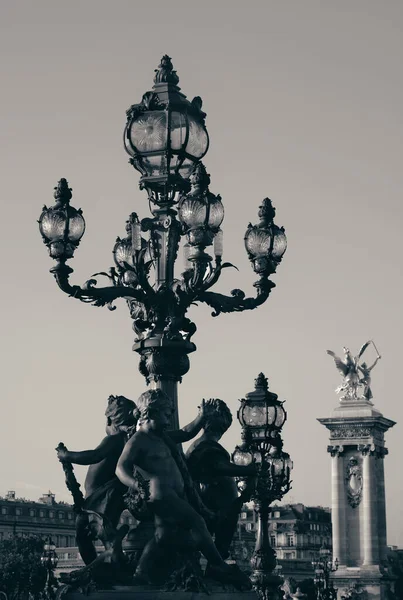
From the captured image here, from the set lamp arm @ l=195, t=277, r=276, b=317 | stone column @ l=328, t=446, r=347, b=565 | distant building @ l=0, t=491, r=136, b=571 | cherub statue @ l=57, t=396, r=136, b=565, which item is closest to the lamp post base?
lamp arm @ l=195, t=277, r=276, b=317

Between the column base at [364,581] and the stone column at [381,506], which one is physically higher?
the stone column at [381,506]

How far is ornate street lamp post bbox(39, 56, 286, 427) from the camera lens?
65.8 ft

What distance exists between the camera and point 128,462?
1742cm

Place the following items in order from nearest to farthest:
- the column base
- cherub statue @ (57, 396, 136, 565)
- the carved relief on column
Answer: cherub statue @ (57, 396, 136, 565), the column base, the carved relief on column

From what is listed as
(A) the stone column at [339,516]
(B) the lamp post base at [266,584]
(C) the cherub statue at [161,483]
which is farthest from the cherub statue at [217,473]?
(A) the stone column at [339,516]

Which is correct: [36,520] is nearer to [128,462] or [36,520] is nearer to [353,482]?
[353,482]

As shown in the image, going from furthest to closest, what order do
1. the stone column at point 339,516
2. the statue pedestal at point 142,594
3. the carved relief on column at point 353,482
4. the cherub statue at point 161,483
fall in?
the carved relief on column at point 353,482, the stone column at point 339,516, the cherub statue at point 161,483, the statue pedestal at point 142,594

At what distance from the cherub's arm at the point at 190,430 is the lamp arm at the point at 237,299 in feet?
6.38

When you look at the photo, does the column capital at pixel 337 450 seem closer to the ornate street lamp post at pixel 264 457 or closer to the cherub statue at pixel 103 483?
the ornate street lamp post at pixel 264 457

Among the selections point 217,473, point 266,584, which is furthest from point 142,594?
point 266,584

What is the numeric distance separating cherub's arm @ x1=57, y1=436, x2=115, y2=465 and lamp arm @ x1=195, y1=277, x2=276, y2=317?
266cm

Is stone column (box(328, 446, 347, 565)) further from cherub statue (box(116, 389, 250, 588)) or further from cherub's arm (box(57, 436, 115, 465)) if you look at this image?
cherub statue (box(116, 389, 250, 588))

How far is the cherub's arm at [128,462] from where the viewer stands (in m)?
17.3

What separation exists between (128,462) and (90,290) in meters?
3.39
